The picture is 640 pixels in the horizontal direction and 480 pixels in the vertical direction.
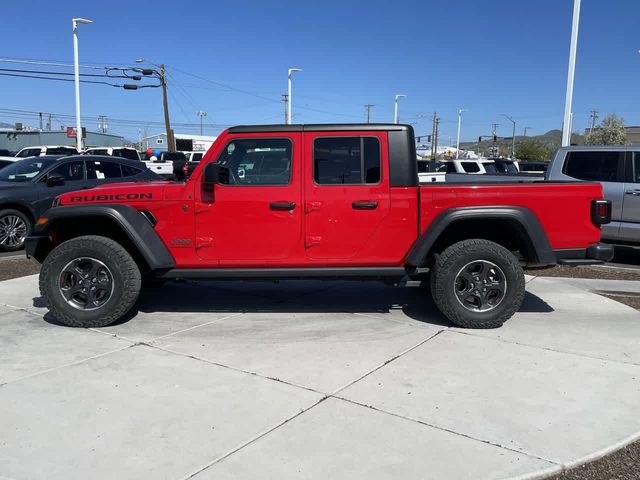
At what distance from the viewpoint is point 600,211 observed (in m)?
5.08

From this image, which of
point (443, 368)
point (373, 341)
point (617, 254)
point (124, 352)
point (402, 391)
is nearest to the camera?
point (402, 391)

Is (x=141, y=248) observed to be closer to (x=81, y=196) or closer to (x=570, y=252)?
(x=81, y=196)

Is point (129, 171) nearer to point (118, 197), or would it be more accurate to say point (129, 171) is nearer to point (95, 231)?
point (95, 231)

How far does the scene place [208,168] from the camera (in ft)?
15.9

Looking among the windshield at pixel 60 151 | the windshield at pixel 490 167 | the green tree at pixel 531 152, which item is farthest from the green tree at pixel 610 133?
the windshield at pixel 60 151

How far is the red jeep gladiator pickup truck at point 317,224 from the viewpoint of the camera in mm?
5047

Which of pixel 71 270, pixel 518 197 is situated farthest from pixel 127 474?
pixel 518 197

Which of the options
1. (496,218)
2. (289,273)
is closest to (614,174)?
(496,218)

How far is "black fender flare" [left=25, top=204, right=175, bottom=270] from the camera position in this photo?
4992 millimetres

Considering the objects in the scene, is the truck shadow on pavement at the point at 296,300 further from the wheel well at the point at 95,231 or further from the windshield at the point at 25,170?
the windshield at the point at 25,170

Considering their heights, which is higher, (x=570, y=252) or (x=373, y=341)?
(x=570, y=252)

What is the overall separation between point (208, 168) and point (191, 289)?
2.50 m

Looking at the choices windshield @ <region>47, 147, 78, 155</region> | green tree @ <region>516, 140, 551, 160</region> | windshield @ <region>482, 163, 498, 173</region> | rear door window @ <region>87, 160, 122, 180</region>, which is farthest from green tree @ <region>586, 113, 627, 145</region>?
rear door window @ <region>87, 160, 122, 180</region>

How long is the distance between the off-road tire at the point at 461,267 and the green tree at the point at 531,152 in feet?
307
